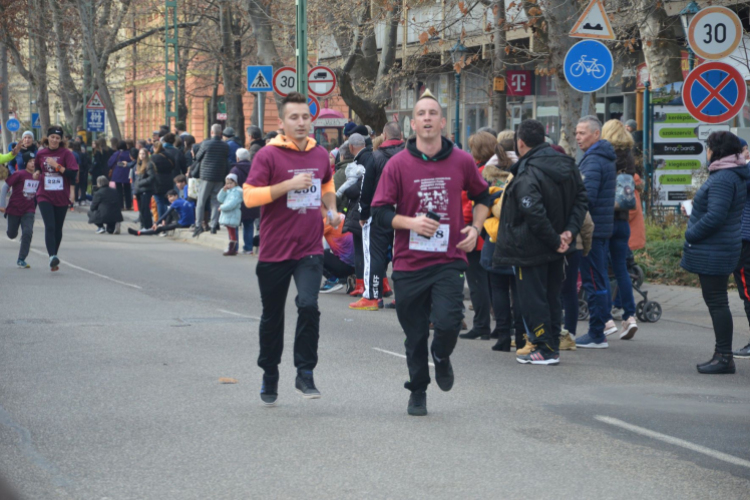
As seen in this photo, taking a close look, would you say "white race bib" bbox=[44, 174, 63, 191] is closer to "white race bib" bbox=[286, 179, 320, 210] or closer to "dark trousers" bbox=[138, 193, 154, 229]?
"white race bib" bbox=[286, 179, 320, 210]

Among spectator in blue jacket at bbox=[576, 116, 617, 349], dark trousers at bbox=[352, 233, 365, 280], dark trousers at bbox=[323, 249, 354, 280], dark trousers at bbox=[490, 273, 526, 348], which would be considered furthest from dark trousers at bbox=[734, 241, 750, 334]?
dark trousers at bbox=[323, 249, 354, 280]

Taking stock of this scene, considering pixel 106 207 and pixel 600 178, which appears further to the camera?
pixel 106 207

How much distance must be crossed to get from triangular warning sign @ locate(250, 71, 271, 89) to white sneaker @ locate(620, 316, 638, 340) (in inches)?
514

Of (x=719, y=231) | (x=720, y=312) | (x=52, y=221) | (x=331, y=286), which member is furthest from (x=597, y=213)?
(x=52, y=221)

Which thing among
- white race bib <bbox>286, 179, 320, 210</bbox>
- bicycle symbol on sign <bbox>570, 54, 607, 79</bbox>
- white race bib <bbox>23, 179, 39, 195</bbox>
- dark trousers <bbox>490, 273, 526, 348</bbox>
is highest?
bicycle symbol on sign <bbox>570, 54, 607, 79</bbox>

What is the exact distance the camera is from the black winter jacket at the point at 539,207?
9.02 m

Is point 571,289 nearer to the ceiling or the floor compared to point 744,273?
nearer to the floor

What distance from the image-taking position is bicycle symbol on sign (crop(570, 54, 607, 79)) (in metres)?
13.5

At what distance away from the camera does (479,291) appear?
1076 cm

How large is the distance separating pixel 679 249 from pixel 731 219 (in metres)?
6.49

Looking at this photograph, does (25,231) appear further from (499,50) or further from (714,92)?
(499,50)

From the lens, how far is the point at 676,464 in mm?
6031

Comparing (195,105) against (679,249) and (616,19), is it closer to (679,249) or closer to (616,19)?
(616,19)

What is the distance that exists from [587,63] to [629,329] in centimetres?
396
